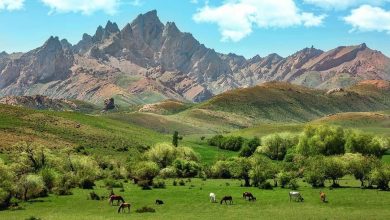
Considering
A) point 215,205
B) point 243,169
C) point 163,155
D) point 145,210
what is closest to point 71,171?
point 163,155

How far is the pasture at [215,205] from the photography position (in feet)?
226

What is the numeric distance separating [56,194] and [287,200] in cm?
4159

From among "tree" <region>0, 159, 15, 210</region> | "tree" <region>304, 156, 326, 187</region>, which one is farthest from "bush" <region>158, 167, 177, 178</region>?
"tree" <region>0, 159, 15, 210</region>

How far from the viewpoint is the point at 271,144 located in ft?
587

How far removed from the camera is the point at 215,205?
79188 mm

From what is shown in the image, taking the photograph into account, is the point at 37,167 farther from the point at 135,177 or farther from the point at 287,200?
the point at 287,200

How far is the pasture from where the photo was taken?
68.8 m

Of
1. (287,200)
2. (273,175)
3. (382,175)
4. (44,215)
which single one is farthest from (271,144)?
(44,215)

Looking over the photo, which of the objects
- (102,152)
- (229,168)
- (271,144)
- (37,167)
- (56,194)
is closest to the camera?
(56,194)

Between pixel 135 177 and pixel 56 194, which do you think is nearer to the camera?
pixel 56 194

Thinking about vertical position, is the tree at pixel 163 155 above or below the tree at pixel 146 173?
above

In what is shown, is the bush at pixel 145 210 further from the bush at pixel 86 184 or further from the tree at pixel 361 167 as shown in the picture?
the tree at pixel 361 167

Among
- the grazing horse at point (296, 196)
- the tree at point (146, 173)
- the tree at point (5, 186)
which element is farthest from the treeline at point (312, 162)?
the tree at point (5, 186)

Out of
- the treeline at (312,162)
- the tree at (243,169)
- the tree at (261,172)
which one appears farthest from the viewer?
the tree at (243,169)
